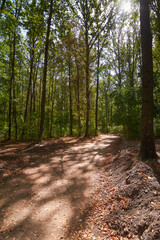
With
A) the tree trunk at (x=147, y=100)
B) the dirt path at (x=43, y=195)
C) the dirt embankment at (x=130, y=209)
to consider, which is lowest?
the dirt path at (x=43, y=195)

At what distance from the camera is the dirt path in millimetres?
2518

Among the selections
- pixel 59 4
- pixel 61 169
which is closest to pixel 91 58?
pixel 59 4

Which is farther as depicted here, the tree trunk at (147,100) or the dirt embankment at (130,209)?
the tree trunk at (147,100)

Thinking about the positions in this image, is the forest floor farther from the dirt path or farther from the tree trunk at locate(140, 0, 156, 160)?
the tree trunk at locate(140, 0, 156, 160)

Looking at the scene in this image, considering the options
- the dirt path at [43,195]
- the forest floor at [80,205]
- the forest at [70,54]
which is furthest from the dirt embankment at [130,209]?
the forest at [70,54]

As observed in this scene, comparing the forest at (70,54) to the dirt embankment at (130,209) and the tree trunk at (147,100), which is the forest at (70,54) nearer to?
the tree trunk at (147,100)

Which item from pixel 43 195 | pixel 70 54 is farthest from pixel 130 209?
pixel 70 54

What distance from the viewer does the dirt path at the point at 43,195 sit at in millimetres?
2518

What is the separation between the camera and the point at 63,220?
2.72 meters

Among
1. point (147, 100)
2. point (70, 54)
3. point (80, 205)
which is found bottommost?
point (80, 205)

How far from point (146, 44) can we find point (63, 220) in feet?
17.7

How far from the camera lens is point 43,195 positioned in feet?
11.8

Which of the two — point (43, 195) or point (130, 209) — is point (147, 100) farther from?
point (43, 195)

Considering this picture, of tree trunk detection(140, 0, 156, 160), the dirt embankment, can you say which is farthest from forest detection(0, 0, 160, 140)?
the dirt embankment
